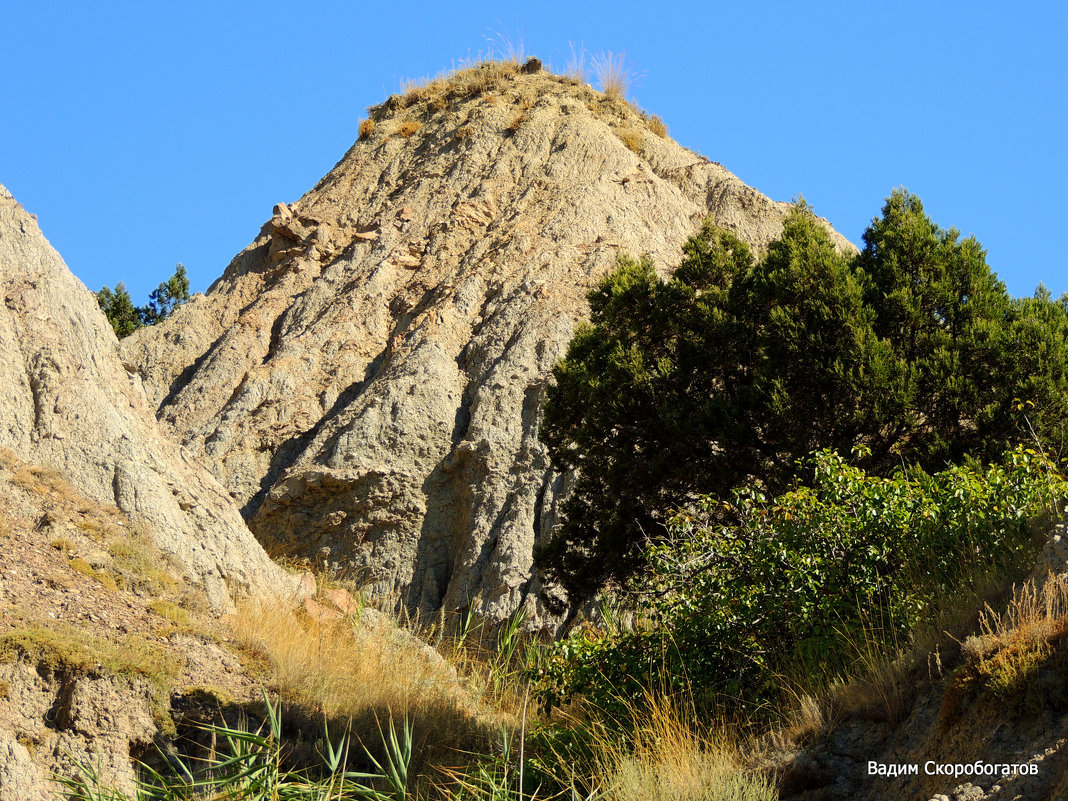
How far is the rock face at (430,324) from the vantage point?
14.7 meters

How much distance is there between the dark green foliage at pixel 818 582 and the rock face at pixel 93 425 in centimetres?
398

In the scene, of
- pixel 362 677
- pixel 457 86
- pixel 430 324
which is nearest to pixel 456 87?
pixel 457 86

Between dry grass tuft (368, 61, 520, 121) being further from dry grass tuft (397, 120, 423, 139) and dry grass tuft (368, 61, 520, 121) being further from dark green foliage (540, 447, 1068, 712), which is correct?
dark green foliage (540, 447, 1068, 712)

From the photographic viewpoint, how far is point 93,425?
10.4 metres

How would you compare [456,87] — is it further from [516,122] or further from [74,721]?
[74,721]

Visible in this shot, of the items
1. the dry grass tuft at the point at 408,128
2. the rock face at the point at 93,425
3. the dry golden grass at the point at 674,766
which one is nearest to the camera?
the dry golden grass at the point at 674,766

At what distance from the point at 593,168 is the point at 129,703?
47.7 feet

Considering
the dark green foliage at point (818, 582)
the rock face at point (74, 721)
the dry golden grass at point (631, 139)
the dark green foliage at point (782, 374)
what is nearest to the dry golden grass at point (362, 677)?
the dark green foliage at point (818, 582)

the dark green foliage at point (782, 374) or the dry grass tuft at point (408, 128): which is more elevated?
the dry grass tuft at point (408, 128)

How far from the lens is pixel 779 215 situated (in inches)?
742

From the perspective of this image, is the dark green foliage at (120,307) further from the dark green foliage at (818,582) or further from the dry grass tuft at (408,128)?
the dark green foliage at (818,582)

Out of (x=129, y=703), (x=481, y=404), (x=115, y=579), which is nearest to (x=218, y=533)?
(x=115, y=579)

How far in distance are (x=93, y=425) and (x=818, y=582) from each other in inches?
281

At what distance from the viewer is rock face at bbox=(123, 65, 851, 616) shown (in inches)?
579
